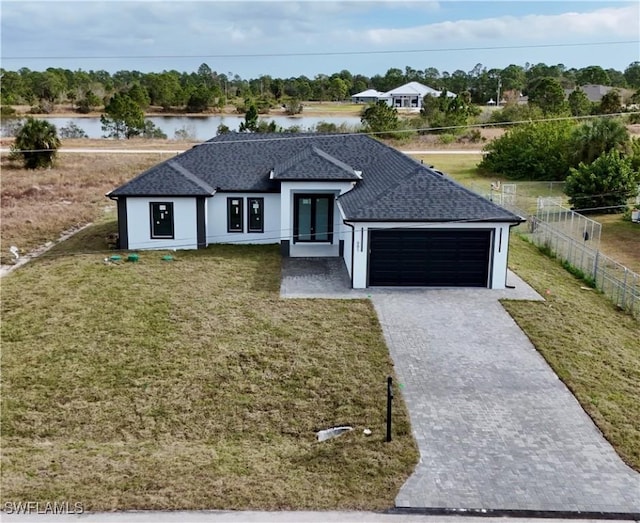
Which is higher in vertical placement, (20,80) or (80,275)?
(20,80)

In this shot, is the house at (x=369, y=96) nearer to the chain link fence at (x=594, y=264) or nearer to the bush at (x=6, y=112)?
the bush at (x=6, y=112)

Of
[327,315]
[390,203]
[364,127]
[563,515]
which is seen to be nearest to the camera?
[563,515]

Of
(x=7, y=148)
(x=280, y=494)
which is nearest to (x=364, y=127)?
(x=7, y=148)

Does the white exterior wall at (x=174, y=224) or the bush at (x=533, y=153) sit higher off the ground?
the bush at (x=533, y=153)

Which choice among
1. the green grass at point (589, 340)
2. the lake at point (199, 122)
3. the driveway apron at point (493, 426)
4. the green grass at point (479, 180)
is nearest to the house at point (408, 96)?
the lake at point (199, 122)

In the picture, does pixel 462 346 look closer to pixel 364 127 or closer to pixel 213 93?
pixel 364 127
